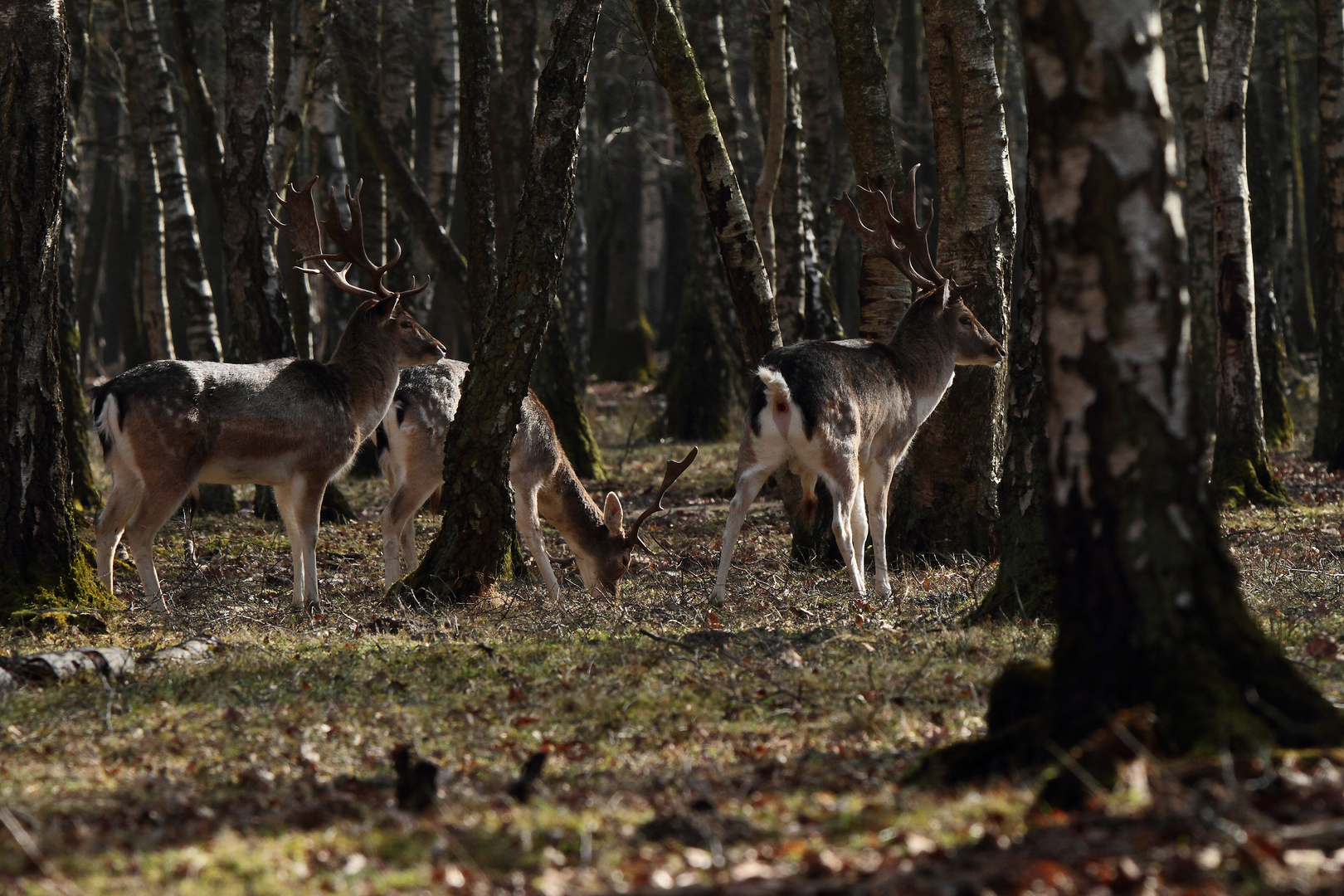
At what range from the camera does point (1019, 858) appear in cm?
332

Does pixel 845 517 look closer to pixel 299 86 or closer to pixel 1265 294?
pixel 299 86

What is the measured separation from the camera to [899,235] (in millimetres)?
9398

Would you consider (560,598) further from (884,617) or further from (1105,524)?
(1105,524)

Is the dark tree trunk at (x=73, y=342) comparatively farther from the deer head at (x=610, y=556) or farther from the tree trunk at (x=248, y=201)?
the deer head at (x=610, y=556)

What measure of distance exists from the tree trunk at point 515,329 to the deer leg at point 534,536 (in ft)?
2.89

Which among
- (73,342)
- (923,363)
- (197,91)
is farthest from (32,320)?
(197,91)

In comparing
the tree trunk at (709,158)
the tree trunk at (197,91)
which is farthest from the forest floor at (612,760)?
the tree trunk at (197,91)

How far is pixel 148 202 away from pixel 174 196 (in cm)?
464

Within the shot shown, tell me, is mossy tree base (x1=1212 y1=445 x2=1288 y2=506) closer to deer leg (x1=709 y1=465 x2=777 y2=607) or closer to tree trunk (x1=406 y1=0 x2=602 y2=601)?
deer leg (x1=709 y1=465 x2=777 y2=607)

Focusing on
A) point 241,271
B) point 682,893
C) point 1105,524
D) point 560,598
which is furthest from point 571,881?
point 241,271

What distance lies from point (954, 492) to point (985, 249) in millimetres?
1798

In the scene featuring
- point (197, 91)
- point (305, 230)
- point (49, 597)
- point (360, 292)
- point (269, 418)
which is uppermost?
point (197, 91)

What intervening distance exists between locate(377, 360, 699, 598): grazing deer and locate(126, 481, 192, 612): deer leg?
66.0 inches

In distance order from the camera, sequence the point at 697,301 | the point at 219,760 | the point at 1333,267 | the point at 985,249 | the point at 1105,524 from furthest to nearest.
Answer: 1. the point at 697,301
2. the point at 1333,267
3. the point at 985,249
4. the point at 219,760
5. the point at 1105,524
